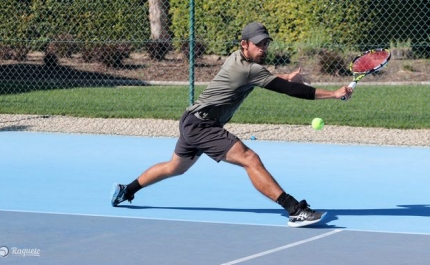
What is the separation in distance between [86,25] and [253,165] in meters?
14.0

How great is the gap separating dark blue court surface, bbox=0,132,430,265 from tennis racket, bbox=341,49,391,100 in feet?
3.88

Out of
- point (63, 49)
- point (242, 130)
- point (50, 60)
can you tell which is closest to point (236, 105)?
point (242, 130)

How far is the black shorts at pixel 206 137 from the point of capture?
27.4 feet

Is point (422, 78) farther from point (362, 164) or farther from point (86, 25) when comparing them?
point (362, 164)

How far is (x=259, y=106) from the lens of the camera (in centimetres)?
1616

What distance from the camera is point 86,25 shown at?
21.7 metres

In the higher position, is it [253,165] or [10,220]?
[253,165]

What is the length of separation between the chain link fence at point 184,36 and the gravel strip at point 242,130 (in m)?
3.51

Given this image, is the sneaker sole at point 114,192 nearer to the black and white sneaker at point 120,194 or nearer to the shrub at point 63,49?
the black and white sneaker at point 120,194

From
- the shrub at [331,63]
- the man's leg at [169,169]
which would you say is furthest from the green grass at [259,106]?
the man's leg at [169,169]

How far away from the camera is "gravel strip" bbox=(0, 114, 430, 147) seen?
43.6 feet

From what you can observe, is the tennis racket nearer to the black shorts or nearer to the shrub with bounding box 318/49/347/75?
the black shorts

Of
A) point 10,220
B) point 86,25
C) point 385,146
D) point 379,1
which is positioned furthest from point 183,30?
point 10,220

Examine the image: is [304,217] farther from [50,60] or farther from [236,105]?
[50,60]
